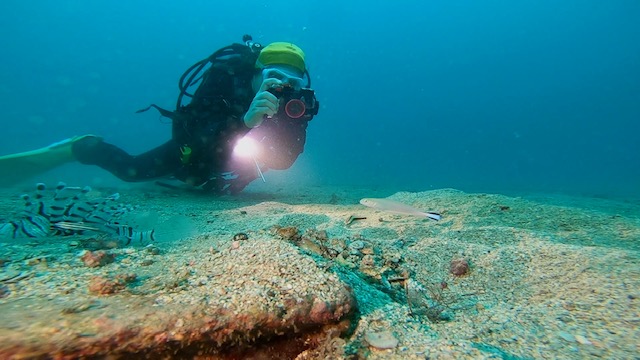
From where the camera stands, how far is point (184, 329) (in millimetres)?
1251

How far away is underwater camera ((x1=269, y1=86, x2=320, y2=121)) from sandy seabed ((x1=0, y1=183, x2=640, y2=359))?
8.78 feet

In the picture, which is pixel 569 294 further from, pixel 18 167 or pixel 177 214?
pixel 18 167

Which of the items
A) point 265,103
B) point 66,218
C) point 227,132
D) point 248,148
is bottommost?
point 66,218

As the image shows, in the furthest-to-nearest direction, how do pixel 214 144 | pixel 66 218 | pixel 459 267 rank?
pixel 214 144, pixel 66 218, pixel 459 267

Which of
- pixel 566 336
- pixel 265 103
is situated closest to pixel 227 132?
pixel 265 103

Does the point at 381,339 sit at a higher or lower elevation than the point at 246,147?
lower

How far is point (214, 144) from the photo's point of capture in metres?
5.87

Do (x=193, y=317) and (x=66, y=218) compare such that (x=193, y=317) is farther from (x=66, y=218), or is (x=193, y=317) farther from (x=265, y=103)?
(x=265, y=103)

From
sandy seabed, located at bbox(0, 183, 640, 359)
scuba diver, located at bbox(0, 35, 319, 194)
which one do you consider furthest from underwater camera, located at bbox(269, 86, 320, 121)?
sandy seabed, located at bbox(0, 183, 640, 359)

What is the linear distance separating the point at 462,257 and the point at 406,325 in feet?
4.36

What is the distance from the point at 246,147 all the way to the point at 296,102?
142 cm

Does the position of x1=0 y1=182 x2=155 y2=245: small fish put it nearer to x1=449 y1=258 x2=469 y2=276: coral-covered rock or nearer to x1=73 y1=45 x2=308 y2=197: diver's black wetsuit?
x1=73 y1=45 x2=308 y2=197: diver's black wetsuit

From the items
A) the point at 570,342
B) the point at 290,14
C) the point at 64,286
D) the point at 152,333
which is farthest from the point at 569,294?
the point at 290,14

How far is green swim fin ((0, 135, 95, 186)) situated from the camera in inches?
252
